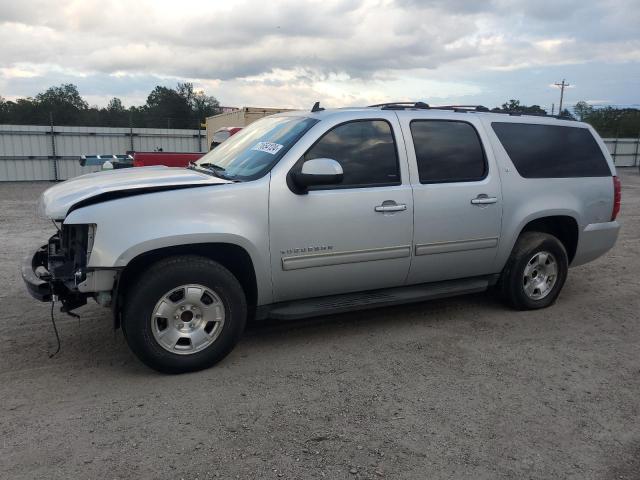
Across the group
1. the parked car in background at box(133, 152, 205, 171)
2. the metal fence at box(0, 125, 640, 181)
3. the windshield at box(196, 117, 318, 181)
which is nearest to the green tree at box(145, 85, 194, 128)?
the metal fence at box(0, 125, 640, 181)

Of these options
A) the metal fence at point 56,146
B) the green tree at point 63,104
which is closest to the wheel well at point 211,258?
the metal fence at point 56,146

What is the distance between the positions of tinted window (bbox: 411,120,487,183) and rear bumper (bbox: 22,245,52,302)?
9.66 ft

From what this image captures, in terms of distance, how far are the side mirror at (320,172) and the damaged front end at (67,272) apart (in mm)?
1452

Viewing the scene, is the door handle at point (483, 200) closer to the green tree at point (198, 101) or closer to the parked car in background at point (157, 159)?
the parked car in background at point (157, 159)

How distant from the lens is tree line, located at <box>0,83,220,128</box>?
43.9 m

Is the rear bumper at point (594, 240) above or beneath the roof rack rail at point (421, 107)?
beneath

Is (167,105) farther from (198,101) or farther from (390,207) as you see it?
(390,207)

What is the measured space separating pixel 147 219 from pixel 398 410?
2003 mm

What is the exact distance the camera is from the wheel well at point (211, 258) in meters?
3.60

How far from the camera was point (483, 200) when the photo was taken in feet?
15.2

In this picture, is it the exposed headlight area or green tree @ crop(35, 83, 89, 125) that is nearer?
the exposed headlight area

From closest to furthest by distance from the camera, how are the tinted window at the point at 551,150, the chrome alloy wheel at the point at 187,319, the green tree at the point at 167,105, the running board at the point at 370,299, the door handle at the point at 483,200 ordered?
the chrome alloy wheel at the point at 187,319 < the running board at the point at 370,299 < the door handle at the point at 483,200 < the tinted window at the point at 551,150 < the green tree at the point at 167,105

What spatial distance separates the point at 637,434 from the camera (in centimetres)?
307

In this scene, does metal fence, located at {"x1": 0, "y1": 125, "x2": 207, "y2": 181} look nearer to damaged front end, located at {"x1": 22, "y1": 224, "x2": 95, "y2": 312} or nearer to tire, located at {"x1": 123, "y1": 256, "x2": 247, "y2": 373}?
damaged front end, located at {"x1": 22, "y1": 224, "x2": 95, "y2": 312}
